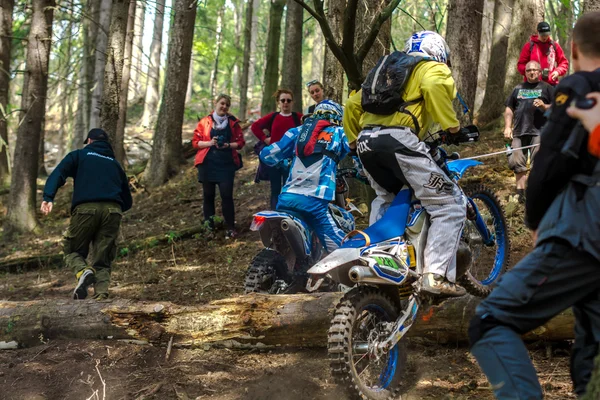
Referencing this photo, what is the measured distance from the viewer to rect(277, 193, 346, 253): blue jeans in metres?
6.62

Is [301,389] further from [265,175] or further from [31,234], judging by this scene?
[31,234]

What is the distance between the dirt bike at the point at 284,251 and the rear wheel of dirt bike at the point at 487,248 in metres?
1.22

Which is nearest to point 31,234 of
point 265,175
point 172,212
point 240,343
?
point 172,212

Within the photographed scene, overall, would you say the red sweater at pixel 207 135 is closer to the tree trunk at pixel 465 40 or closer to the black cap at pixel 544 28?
the tree trunk at pixel 465 40

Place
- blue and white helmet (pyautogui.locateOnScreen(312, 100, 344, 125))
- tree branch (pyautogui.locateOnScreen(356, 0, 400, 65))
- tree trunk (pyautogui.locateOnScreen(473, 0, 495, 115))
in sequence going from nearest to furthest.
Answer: tree branch (pyautogui.locateOnScreen(356, 0, 400, 65)) < blue and white helmet (pyautogui.locateOnScreen(312, 100, 344, 125)) < tree trunk (pyautogui.locateOnScreen(473, 0, 495, 115))

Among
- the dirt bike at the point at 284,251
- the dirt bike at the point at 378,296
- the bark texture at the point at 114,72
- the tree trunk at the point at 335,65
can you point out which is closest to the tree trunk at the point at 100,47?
the bark texture at the point at 114,72

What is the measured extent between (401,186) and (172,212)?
30.1 feet

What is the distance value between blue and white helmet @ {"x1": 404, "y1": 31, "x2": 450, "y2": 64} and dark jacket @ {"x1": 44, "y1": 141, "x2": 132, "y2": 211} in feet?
13.8

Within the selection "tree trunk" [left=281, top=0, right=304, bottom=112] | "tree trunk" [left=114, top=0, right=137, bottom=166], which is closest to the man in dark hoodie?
"tree trunk" [left=114, top=0, right=137, bottom=166]

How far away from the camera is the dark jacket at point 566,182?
2.83m

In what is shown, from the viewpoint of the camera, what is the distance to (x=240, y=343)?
5.56m

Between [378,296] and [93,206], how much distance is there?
4.37 m

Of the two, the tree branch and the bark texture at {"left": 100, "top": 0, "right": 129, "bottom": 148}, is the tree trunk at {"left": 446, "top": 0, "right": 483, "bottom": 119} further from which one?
the tree branch

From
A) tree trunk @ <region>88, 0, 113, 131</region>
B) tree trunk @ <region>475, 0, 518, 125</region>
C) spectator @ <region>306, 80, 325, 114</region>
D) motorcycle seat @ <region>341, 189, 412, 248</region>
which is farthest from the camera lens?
tree trunk @ <region>88, 0, 113, 131</region>
